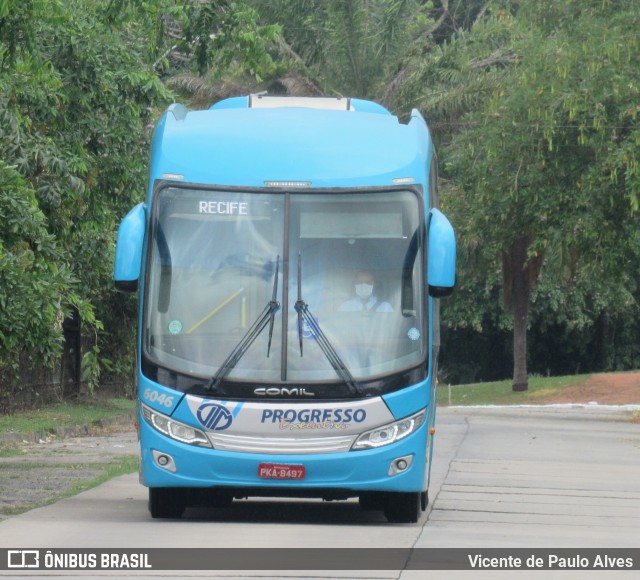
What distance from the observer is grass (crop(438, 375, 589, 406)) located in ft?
143

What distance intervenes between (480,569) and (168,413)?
314 centimetres

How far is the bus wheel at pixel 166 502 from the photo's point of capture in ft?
37.0

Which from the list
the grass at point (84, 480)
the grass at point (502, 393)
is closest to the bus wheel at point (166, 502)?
the grass at point (84, 480)

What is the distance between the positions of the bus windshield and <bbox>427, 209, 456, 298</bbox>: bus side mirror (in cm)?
11

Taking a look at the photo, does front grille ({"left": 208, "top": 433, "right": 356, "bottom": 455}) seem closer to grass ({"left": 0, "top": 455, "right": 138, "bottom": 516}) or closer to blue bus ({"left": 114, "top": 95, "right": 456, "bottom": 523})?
blue bus ({"left": 114, "top": 95, "right": 456, "bottom": 523})

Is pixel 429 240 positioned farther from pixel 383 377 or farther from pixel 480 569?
pixel 480 569

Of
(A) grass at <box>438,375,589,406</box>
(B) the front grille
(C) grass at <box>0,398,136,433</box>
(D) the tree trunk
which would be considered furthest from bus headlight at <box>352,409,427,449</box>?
(A) grass at <box>438,375,589,406</box>

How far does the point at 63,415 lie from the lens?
2752cm

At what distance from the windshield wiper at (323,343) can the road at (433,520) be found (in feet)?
3.73

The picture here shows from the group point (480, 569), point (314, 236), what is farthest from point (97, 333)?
point (480, 569)

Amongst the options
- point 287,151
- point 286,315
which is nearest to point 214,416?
point 286,315

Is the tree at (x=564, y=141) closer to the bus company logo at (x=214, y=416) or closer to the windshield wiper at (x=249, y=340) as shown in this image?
the windshield wiper at (x=249, y=340)

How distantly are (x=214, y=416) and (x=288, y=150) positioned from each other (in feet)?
7.52

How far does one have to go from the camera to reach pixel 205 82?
124ft
